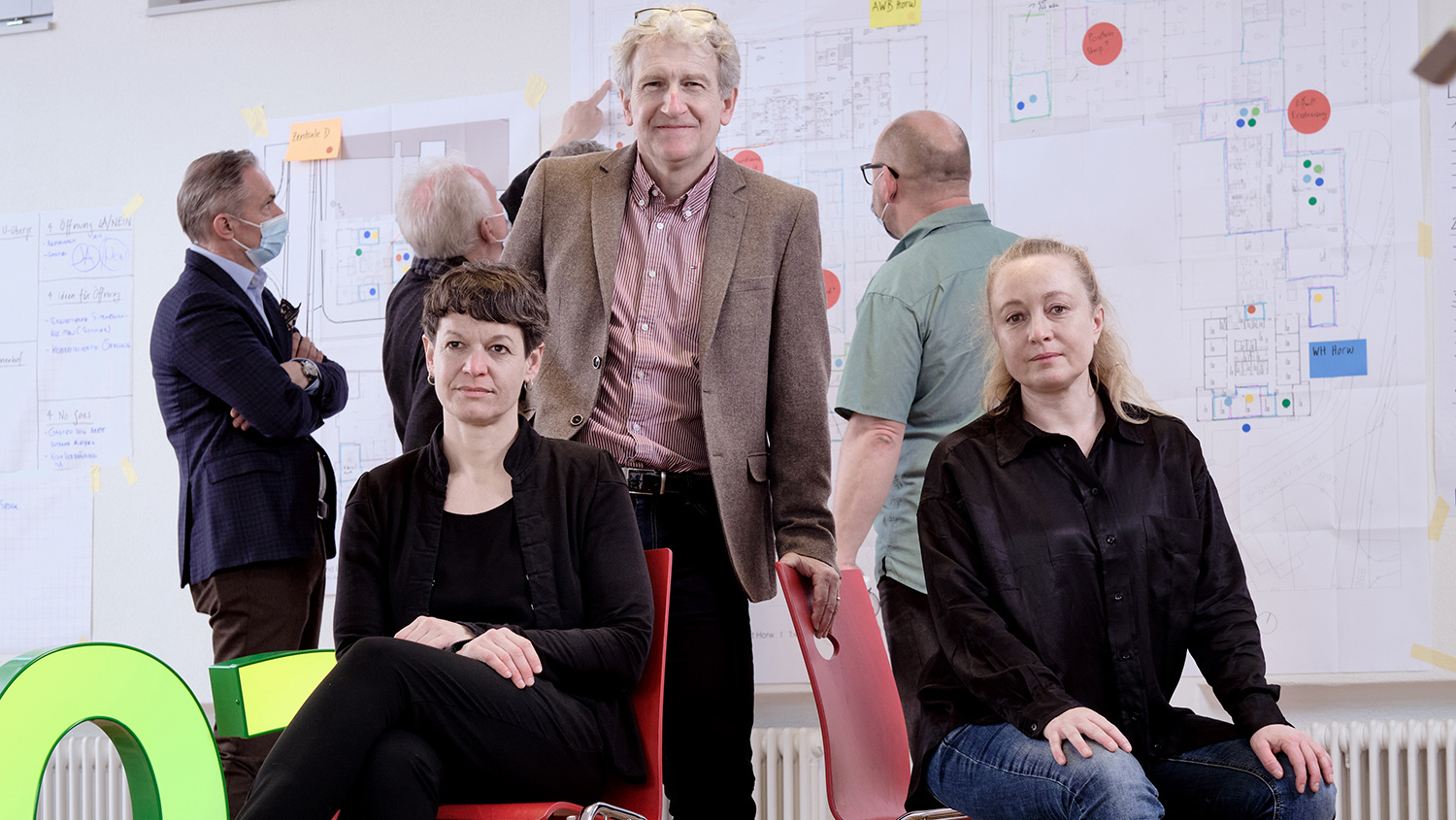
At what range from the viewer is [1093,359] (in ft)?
5.73

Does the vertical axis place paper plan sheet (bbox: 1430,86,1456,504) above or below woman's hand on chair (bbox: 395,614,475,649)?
above

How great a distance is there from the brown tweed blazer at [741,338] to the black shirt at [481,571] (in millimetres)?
207

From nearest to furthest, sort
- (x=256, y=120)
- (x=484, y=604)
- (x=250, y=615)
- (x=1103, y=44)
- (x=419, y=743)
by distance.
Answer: (x=419, y=743) < (x=484, y=604) < (x=250, y=615) < (x=1103, y=44) < (x=256, y=120)

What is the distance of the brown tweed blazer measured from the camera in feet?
6.05

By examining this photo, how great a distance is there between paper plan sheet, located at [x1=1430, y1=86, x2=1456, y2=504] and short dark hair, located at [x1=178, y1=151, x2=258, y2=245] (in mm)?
2803

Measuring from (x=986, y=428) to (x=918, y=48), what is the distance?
1.55 m

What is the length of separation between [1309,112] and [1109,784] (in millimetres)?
2014

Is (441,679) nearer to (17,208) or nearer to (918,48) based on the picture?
(918,48)

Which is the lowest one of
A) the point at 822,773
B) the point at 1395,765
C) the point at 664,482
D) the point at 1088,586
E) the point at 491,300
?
the point at 822,773

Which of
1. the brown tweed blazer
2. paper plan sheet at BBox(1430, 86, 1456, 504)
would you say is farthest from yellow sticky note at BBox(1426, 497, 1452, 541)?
the brown tweed blazer

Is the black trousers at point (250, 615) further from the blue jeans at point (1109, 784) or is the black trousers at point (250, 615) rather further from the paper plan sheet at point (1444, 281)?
the paper plan sheet at point (1444, 281)

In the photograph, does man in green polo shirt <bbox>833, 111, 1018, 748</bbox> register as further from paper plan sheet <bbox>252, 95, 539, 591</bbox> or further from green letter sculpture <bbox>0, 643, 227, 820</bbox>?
paper plan sheet <bbox>252, 95, 539, 591</bbox>

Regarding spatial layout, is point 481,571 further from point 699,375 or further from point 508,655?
point 699,375

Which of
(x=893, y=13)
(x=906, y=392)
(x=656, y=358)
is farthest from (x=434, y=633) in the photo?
(x=893, y=13)
